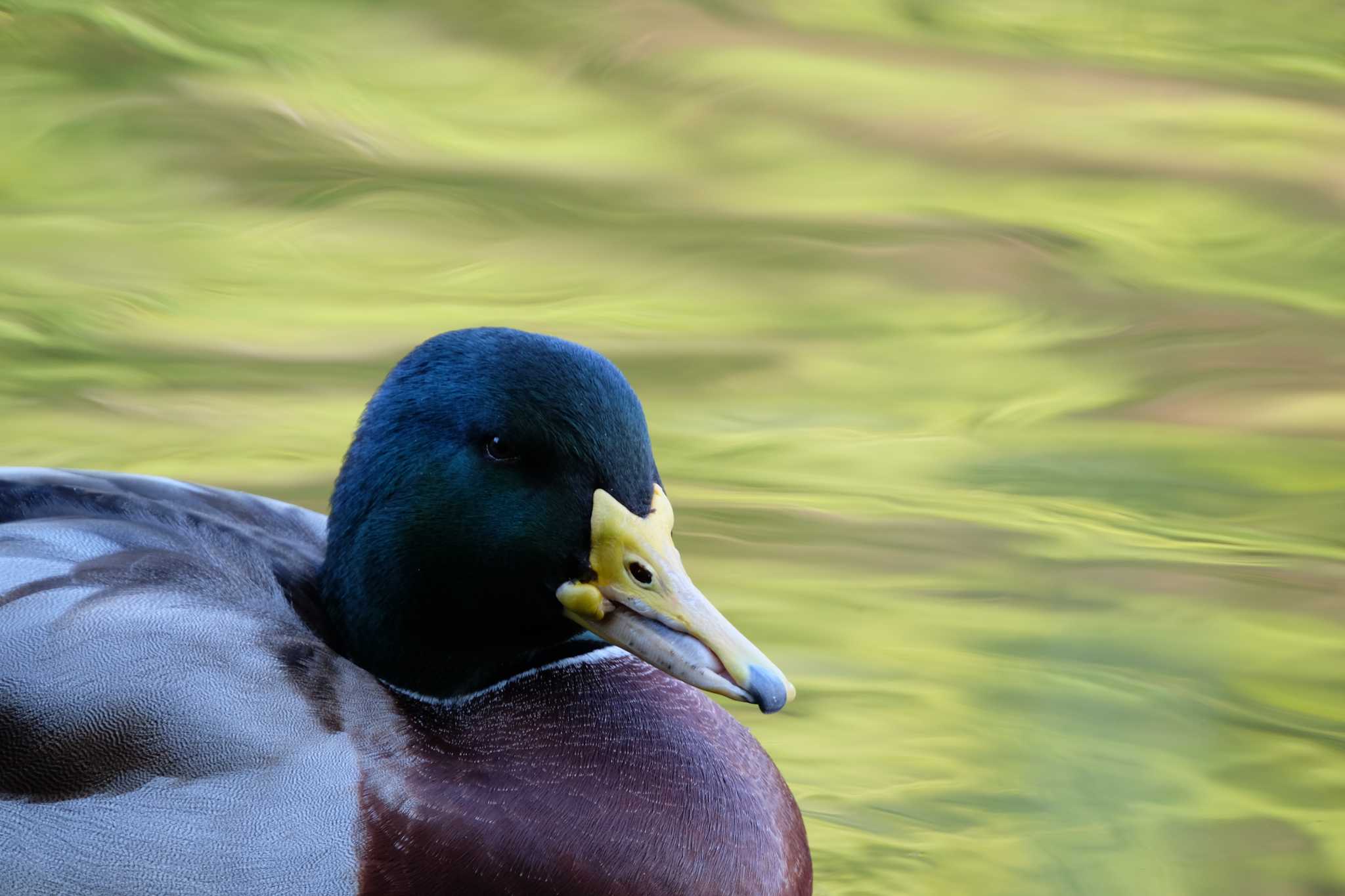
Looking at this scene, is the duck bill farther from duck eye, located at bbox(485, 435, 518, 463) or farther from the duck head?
duck eye, located at bbox(485, 435, 518, 463)

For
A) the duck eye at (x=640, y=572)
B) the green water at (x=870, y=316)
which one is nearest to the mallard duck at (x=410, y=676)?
the duck eye at (x=640, y=572)

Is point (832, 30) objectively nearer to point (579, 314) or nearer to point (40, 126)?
point (579, 314)

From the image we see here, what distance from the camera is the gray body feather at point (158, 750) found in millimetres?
3338

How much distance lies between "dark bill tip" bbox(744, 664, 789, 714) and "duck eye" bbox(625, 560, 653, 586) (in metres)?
0.26

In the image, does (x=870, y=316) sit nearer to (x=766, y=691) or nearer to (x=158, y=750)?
(x=766, y=691)

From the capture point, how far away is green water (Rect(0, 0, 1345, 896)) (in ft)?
15.1

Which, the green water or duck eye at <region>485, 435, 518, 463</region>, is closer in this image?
duck eye at <region>485, 435, 518, 463</region>

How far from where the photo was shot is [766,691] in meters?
3.31

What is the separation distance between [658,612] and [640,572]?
0.08 m

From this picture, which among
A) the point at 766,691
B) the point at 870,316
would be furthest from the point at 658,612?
the point at 870,316

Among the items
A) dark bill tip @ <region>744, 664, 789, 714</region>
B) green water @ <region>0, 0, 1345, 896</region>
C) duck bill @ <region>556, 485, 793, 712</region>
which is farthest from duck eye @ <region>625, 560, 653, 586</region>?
green water @ <region>0, 0, 1345, 896</region>

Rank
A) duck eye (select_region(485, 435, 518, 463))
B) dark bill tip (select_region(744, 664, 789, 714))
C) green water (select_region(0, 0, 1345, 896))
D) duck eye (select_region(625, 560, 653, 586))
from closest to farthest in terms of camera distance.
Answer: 1. dark bill tip (select_region(744, 664, 789, 714))
2. duck eye (select_region(625, 560, 653, 586))
3. duck eye (select_region(485, 435, 518, 463))
4. green water (select_region(0, 0, 1345, 896))

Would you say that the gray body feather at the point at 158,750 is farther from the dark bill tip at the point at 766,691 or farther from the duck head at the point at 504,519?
the dark bill tip at the point at 766,691

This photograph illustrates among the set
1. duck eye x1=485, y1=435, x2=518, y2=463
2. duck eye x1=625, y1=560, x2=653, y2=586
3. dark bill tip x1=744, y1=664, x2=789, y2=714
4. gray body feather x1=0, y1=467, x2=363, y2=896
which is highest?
duck eye x1=485, y1=435, x2=518, y2=463
